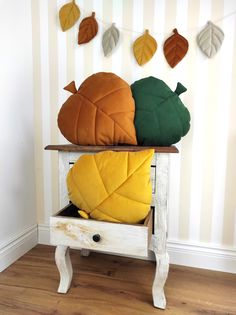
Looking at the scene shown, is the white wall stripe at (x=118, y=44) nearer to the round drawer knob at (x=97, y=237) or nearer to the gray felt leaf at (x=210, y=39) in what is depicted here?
the gray felt leaf at (x=210, y=39)

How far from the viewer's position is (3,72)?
1433mm

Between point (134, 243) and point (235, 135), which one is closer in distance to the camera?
point (134, 243)

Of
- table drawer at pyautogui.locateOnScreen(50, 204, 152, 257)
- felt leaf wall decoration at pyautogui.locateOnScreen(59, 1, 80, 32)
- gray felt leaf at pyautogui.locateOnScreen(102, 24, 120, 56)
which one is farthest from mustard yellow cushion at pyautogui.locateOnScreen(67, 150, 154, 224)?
felt leaf wall decoration at pyautogui.locateOnScreen(59, 1, 80, 32)

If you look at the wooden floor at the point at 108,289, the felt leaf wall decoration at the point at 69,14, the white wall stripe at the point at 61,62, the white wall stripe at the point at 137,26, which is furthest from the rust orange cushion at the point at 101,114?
the wooden floor at the point at 108,289

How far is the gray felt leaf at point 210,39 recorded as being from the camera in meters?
1.36

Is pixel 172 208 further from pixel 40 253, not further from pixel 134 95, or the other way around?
pixel 40 253

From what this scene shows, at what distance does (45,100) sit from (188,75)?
835 millimetres

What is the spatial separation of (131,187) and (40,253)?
0.91 m

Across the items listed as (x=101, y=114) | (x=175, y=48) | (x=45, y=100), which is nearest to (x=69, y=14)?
(x=45, y=100)

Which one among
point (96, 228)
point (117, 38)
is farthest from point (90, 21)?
point (96, 228)

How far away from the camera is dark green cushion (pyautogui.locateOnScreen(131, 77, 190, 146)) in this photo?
46.3 inches

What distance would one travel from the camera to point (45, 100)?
1667mm

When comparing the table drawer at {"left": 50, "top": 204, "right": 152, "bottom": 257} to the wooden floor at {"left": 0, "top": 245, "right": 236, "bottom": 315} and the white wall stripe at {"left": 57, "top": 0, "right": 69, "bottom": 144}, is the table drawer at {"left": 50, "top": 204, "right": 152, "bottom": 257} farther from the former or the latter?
the white wall stripe at {"left": 57, "top": 0, "right": 69, "bottom": 144}

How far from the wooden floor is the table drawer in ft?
0.91
